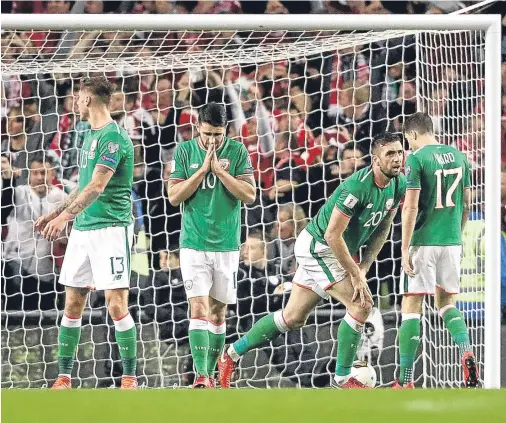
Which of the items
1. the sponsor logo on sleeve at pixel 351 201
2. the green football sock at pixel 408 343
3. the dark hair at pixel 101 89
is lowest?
the green football sock at pixel 408 343

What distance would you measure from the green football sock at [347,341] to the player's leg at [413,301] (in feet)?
0.57

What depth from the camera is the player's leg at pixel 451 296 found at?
9.90ft

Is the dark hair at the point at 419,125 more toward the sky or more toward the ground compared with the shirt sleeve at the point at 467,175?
more toward the sky

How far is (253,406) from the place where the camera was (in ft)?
9.78

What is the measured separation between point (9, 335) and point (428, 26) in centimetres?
192

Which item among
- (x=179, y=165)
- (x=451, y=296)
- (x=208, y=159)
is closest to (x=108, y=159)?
(x=179, y=165)

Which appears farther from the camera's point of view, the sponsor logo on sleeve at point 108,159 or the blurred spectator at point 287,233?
the blurred spectator at point 287,233

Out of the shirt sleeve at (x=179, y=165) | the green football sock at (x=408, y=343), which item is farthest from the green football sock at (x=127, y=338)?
the green football sock at (x=408, y=343)

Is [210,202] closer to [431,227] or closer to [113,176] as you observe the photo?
[113,176]

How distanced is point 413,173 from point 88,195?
45.4 inches

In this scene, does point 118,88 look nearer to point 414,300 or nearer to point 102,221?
point 102,221

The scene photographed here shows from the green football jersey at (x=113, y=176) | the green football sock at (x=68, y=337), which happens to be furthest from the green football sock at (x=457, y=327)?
the green football sock at (x=68, y=337)

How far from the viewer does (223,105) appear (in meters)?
2.98

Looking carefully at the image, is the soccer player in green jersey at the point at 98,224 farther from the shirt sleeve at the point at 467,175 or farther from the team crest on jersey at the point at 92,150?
the shirt sleeve at the point at 467,175
